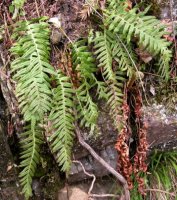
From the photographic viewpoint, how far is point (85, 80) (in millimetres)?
2908

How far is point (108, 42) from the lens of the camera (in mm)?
2943

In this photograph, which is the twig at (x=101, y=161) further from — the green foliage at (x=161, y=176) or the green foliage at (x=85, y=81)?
the green foliage at (x=161, y=176)

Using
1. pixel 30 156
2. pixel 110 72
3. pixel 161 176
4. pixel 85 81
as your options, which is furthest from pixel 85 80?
pixel 161 176

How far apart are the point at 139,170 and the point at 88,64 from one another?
1.07 meters

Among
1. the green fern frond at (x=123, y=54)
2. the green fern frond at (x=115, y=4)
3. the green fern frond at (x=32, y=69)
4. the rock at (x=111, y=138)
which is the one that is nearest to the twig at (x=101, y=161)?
the rock at (x=111, y=138)

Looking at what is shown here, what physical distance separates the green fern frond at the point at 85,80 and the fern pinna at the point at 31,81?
233mm

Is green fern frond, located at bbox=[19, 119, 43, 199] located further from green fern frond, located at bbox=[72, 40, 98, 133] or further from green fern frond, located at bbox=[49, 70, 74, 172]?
green fern frond, located at bbox=[72, 40, 98, 133]

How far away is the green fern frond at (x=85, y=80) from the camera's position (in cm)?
286

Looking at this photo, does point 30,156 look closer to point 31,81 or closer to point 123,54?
point 31,81

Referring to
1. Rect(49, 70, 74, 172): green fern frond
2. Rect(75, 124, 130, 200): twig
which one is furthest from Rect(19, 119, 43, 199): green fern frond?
Rect(75, 124, 130, 200): twig

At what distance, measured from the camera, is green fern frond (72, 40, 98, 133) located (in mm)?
2861

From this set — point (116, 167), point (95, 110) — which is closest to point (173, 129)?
point (116, 167)

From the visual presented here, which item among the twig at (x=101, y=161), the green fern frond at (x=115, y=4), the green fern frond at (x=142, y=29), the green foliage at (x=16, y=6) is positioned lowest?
the twig at (x=101, y=161)

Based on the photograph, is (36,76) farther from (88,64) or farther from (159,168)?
(159,168)
